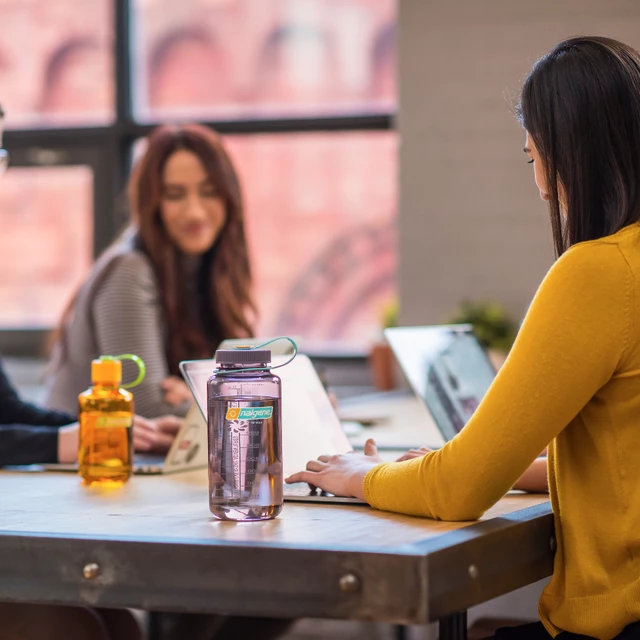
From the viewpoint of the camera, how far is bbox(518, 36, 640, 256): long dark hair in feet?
3.85

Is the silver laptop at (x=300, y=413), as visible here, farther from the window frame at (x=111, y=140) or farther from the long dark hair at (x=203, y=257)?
the window frame at (x=111, y=140)

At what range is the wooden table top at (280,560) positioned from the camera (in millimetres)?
999

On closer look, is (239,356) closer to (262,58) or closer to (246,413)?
(246,413)

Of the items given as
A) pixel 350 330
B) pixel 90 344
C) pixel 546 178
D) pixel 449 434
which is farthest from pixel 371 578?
pixel 350 330

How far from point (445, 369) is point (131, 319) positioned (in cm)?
87

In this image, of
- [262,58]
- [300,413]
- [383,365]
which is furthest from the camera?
[262,58]

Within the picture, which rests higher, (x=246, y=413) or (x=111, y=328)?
(x=246, y=413)

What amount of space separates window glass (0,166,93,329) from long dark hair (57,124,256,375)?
7.80ft

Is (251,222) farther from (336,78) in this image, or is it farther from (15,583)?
(15,583)

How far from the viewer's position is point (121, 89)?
489 cm

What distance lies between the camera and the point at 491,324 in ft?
13.3

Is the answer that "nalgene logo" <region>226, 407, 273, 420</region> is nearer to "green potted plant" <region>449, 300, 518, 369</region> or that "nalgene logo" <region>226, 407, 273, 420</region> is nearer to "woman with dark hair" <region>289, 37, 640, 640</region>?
"woman with dark hair" <region>289, 37, 640, 640</region>

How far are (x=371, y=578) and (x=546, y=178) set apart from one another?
20.1 inches

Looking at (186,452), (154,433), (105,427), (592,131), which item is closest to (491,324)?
(154,433)
